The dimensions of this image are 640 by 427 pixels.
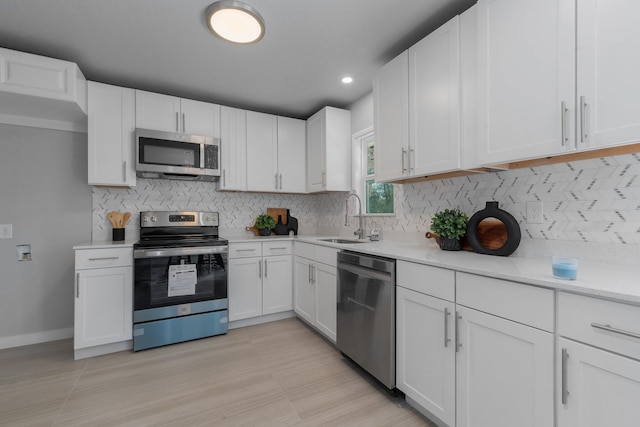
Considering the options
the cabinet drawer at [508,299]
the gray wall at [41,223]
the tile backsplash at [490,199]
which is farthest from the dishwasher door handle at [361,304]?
the gray wall at [41,223]

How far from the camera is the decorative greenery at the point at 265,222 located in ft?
11.5

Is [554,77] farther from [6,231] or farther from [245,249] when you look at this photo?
[6,231]

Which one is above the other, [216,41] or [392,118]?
[216,41]

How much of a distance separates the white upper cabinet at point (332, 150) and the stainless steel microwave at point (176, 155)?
46.0 inches

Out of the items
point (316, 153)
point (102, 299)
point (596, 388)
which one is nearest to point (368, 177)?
point (316, 153)

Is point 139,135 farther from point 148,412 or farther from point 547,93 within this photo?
point 547,93

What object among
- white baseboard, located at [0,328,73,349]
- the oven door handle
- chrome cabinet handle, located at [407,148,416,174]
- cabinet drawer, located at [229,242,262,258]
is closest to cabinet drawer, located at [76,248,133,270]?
the oven door handle

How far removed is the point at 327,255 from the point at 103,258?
1.96 m

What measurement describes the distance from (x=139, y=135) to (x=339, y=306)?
251cm

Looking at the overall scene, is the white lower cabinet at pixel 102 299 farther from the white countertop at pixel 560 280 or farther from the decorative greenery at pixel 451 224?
the decorative greenery at pixel 451 224

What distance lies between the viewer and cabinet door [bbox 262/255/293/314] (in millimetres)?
3121

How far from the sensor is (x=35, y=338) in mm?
2686

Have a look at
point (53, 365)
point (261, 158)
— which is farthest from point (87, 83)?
point (53, 365)

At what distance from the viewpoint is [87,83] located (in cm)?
258
